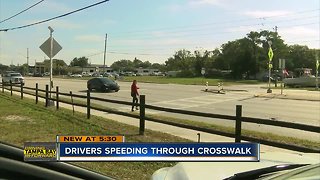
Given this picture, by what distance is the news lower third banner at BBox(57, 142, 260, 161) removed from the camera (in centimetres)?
243

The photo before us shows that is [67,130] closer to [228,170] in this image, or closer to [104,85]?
[228,170]

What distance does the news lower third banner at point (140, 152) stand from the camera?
95.8 inches

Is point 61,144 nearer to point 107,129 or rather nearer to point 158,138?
point 158,138

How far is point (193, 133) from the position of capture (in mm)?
12234

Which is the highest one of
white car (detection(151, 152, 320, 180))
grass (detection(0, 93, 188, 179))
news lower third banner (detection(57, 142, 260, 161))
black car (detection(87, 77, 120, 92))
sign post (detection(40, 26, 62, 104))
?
sign post (detection(40, 26, 62, 104))

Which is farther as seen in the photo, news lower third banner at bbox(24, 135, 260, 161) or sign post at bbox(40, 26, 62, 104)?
sign post at bbox(40, 26, 62, 104)

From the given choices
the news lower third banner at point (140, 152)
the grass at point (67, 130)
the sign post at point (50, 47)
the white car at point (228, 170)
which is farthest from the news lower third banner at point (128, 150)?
the sign post at point (50, 47)

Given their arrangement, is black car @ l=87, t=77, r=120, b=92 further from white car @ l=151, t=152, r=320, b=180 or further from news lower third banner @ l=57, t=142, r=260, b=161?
news lower third banner @ l=57, t=142, r=260, b=161

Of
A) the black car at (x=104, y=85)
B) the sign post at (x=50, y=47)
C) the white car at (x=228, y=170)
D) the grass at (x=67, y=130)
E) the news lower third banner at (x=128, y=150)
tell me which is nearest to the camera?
the news lower third banner at (x=128, y=150)

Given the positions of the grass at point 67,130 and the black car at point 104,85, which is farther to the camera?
the black car at point 104,85

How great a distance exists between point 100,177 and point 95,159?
5.4 inches

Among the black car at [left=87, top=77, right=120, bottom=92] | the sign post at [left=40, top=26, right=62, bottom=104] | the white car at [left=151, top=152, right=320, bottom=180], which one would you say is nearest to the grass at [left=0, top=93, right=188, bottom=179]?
the white car at [left=151, top=152, right=320, bottom=180]

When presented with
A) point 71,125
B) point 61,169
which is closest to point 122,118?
point 71,125

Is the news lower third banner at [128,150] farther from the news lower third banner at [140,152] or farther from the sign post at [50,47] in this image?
the sign post at [50,47]
